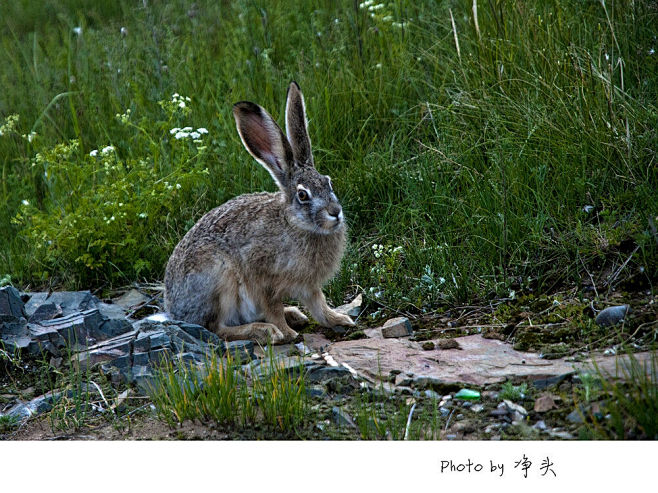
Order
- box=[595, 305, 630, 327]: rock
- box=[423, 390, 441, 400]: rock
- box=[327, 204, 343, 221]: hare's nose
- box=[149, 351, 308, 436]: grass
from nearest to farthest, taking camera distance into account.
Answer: box=[149, 351, 308, 436]: grass, box=[423, 390, 441, 400]: rock, box=[595, 305, 630, 327]: rock, box=[327, 204, 343, 221]: hare's nose

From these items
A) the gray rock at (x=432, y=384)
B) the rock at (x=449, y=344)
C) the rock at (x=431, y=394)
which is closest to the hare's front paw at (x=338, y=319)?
the rock at (x=449, y=344)

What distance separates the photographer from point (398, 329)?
4.54 metres

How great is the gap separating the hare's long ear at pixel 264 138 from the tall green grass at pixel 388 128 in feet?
2.67

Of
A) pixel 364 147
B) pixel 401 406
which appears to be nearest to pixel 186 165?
pixel 364 147

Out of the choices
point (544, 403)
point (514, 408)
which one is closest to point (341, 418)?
point (514, 408)

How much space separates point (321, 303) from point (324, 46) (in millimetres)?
2557

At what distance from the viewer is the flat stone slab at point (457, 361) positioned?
362 cm

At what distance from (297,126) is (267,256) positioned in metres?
0.74

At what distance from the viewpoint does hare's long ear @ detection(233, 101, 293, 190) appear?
465 cm

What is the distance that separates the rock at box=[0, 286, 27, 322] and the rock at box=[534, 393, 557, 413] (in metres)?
2.99

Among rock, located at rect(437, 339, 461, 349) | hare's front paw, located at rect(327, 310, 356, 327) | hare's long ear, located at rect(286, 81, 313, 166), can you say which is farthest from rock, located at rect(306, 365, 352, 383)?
hare's long ear, located at rect(286, 81, 313, 166)

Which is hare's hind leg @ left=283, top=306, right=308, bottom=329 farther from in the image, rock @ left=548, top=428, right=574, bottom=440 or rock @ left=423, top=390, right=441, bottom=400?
rock @ left=548, top=428, right=574, bottom=440

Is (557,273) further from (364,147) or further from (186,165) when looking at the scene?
(186,165)

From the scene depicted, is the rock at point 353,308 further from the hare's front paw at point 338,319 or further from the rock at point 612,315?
the rock at point 612,315
